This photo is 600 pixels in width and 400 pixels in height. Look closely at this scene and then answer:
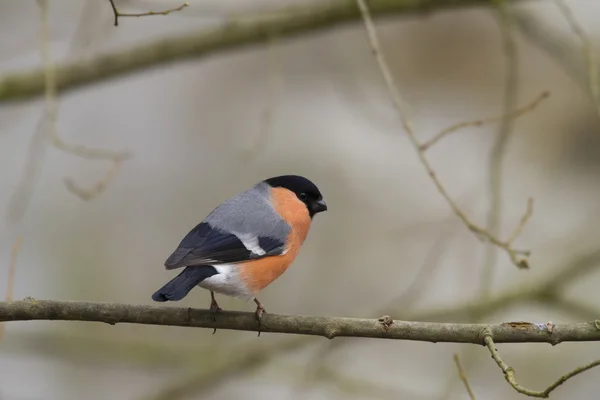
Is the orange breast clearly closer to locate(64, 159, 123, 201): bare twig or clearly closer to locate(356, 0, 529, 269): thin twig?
locate(356, 0, 529, 269): thin twig

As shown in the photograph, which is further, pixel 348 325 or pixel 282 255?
pixel 282 255

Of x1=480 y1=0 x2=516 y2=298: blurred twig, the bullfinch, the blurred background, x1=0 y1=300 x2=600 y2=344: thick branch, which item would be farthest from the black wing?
the blurred background

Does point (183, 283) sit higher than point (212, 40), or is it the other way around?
point (212, 40)

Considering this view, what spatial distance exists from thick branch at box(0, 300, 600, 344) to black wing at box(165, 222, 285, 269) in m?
0.24

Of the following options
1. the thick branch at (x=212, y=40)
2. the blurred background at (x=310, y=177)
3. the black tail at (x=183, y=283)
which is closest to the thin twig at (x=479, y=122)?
the black tail at (x=183, y=283)

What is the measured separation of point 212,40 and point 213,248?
2.12m

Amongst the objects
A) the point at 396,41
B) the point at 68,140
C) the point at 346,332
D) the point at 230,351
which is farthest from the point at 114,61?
the point at 396,41

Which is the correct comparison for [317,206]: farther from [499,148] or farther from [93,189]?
[93,189]

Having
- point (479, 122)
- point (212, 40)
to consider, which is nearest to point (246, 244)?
point (479, 122)

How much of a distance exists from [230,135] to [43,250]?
1849 millimetres

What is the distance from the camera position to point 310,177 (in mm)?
6492

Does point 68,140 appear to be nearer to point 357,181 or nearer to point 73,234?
point 73,234

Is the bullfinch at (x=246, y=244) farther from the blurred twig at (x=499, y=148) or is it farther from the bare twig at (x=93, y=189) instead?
the blurred twig at (x=499, y=148)

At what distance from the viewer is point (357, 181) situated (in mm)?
6898
